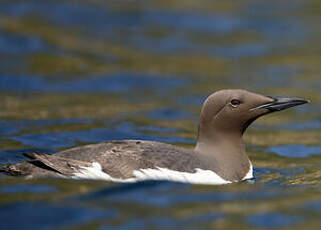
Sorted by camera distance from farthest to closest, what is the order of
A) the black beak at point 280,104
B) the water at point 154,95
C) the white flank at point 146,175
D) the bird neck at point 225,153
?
the black beak at point 280,104
the bird neck at point 225,153
the white flank at point 146,175
the water at point 154,95

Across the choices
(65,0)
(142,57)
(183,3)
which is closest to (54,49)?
(142,57)

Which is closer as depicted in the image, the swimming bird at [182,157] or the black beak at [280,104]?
the swimming bird at [182,157]

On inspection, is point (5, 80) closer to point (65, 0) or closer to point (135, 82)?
point (135, 82)

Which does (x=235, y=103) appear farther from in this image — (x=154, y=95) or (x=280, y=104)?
(x=154, y=95)

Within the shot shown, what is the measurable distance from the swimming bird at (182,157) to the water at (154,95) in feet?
0.43

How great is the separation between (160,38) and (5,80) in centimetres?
460

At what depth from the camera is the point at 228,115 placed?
750cm

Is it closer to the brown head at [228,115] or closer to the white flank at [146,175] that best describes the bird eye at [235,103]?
the brown head at [228,115]

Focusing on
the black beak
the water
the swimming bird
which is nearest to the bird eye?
the swimming bird

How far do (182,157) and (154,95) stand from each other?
593 centimetres

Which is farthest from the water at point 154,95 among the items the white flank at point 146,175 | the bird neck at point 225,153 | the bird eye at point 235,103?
the bird eye at point 235,103

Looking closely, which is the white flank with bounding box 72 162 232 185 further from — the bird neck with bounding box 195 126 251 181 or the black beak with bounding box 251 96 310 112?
the black beak with bounding box 251 96 310 112

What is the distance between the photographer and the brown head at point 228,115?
7.45 meters

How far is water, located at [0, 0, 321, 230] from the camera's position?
6090 mm
